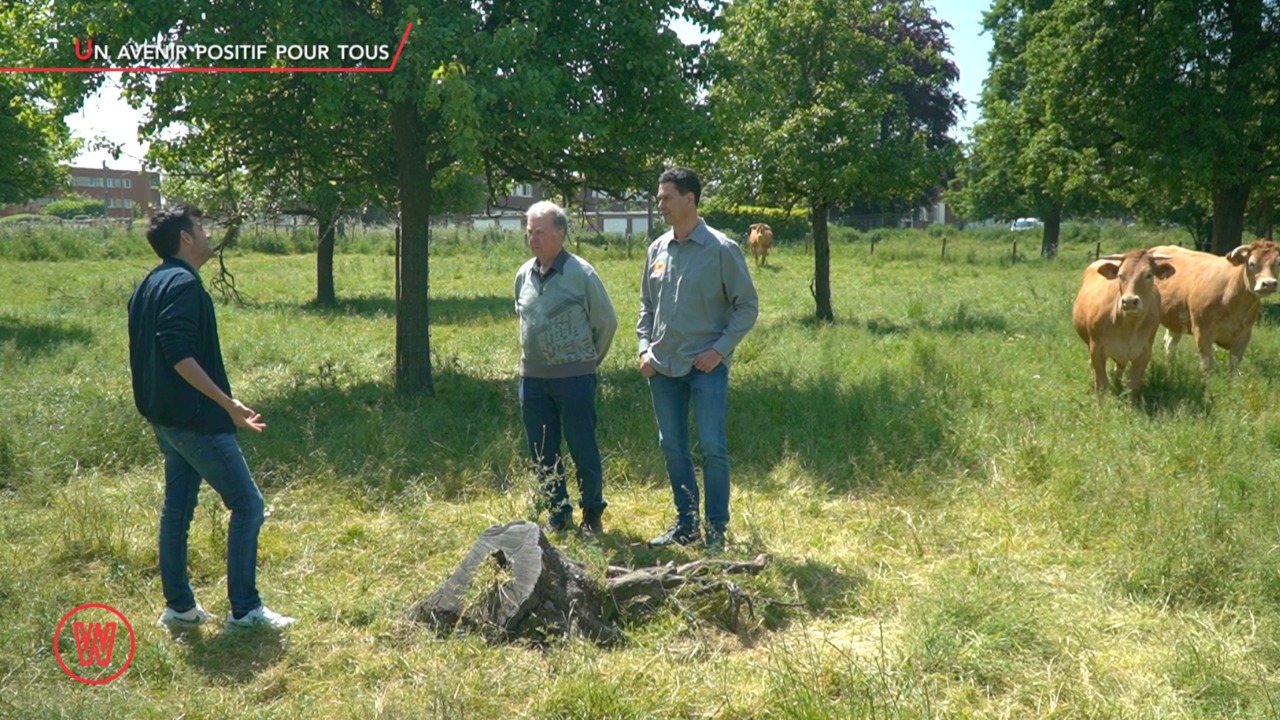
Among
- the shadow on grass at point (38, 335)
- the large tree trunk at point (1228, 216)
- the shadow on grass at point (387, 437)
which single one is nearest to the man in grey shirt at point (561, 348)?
the shadow on grass at point (387, 437)

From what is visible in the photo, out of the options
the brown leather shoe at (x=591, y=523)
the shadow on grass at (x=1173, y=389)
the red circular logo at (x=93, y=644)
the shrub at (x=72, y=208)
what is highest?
the shrub at (x=72, y=208)

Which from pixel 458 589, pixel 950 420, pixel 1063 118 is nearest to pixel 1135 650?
pixel 458 589

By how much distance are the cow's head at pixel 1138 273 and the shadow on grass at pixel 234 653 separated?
7386 millimetres

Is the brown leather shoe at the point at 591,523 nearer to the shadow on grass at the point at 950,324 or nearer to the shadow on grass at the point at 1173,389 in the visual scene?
the shadow on grass at the point at 1173,389

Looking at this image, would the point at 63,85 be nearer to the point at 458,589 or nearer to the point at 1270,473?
the point at 458,589

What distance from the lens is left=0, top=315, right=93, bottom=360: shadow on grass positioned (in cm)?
1202

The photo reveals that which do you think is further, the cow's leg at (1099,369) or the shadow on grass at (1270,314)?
the shadow on grass at (1270,314)

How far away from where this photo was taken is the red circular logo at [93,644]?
4105 millimetres

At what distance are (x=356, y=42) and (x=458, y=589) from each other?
5.84 m

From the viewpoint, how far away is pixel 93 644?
4344 mm

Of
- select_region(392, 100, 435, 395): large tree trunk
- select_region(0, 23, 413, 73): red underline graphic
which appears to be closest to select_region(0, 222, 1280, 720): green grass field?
select_region(392, 100, 435, 395): large tree trunk

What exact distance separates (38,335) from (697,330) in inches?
455

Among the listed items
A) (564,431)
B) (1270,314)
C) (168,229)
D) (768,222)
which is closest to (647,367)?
(564,431)

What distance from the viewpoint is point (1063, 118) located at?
704 inches
